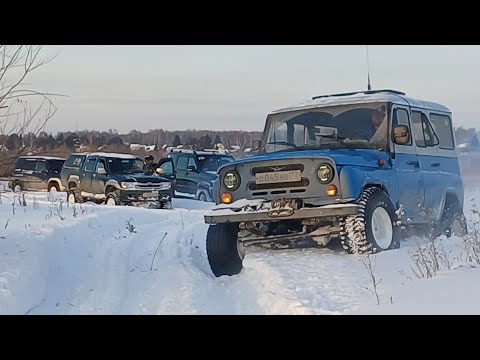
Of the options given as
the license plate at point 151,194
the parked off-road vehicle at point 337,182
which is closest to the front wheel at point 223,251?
the parked off-road vehicle at point 337,182

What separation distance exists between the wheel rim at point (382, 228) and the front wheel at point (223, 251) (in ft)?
4.41

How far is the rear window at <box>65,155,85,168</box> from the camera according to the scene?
14330 millimetres

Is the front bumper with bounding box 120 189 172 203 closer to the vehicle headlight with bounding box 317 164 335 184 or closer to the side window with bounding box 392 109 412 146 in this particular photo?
the side window with bounding box 392 109 412 146

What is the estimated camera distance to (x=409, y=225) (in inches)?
283

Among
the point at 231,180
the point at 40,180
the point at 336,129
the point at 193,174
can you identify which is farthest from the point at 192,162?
the point at 231,180

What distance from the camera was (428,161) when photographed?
760 cm

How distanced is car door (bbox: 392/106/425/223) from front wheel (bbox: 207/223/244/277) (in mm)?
1809

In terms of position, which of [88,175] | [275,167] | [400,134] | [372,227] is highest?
[400,134]

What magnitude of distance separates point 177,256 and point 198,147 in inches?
212

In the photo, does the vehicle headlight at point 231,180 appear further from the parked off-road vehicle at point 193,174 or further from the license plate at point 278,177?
the parked off-road vehicle at point 193,174

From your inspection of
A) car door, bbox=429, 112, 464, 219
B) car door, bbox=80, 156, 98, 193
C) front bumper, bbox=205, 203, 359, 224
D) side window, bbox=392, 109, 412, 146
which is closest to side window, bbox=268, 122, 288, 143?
side window, bbox=392, 109, 412, 146

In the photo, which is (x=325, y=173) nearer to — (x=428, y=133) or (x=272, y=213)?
(x=272, y=213)

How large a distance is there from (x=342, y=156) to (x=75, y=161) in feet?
31.6

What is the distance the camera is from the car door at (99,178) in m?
14.2
